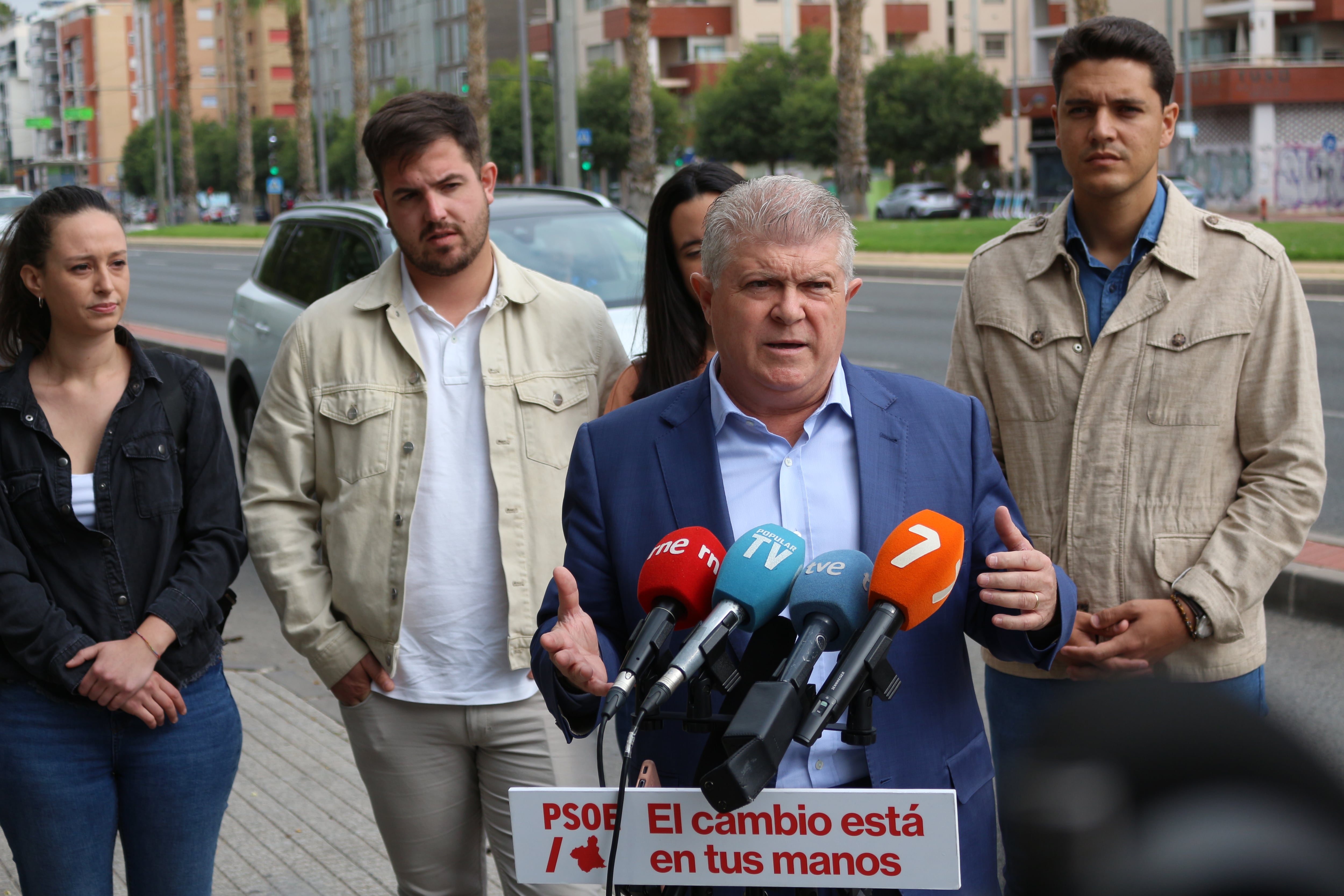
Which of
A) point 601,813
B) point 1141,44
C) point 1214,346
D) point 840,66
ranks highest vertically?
point 840,66

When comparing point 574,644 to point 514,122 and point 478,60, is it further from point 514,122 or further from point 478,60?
point 514,122

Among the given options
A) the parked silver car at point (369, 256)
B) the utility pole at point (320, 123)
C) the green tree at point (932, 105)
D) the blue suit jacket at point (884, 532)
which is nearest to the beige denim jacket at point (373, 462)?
the blue suit jacket at point (884, 532)

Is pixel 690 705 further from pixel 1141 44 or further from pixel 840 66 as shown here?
pixel 840 66

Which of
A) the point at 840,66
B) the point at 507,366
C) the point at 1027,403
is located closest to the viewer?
the point at 1027,403

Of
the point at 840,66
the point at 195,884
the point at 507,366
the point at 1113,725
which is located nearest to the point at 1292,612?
the point at 507,366

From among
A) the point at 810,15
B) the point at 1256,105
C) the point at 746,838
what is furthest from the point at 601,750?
the point at 810,15

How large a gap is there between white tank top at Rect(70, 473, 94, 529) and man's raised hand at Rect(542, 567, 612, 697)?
1358 millimetres

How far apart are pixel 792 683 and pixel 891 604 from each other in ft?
0.71

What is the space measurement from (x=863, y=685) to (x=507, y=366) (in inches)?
65.1

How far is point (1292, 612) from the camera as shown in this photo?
6.32 meters

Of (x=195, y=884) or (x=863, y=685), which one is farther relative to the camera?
(x=195, y=884)

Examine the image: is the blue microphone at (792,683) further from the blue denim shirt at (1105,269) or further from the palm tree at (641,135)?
the palm tree at (641,135)

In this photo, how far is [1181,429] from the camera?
8.97 ft

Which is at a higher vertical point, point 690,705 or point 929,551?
point 929,551
